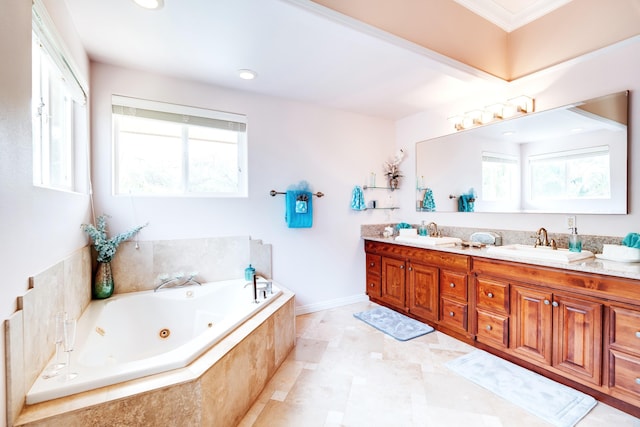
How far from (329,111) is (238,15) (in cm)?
182

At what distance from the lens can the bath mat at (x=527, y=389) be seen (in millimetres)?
1721

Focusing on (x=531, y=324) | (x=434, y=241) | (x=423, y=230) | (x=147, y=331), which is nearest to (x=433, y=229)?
(x=423, y=230)

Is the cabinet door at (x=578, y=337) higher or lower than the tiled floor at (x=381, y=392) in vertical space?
higher

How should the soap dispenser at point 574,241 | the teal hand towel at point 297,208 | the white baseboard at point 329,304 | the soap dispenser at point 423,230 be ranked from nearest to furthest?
the soap dispenser at point 574,241
the teal hand towel at point 297,208
the white baseboard at point 329,304
the soap dispenser at point 423,230

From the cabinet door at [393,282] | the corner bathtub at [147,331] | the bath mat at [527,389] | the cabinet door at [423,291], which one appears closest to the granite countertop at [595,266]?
the cabinet door at [423,291]

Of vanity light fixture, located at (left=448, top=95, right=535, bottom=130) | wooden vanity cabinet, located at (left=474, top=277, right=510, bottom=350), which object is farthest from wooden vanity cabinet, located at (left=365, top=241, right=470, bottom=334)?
vanity light fixture, located at (left=448, top=95, right=535, bottom=130)

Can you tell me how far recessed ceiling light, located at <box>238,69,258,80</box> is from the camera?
256cm

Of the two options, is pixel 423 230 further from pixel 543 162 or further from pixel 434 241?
pixel 543 162

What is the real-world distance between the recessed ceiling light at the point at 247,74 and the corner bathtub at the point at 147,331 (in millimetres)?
1940

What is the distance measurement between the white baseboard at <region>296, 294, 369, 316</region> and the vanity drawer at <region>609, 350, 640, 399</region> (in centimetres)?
238

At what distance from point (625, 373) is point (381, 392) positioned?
4.62ft

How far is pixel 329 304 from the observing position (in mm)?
3543

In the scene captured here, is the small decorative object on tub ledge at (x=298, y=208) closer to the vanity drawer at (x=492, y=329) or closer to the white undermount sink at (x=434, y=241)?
the white undermount sink at (x=434, y=241)

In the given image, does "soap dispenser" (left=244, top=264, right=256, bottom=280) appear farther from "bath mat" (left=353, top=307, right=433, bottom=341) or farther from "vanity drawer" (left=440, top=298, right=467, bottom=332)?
"vanity drawer" (left=440, top=298, right=467, bottom=332)
